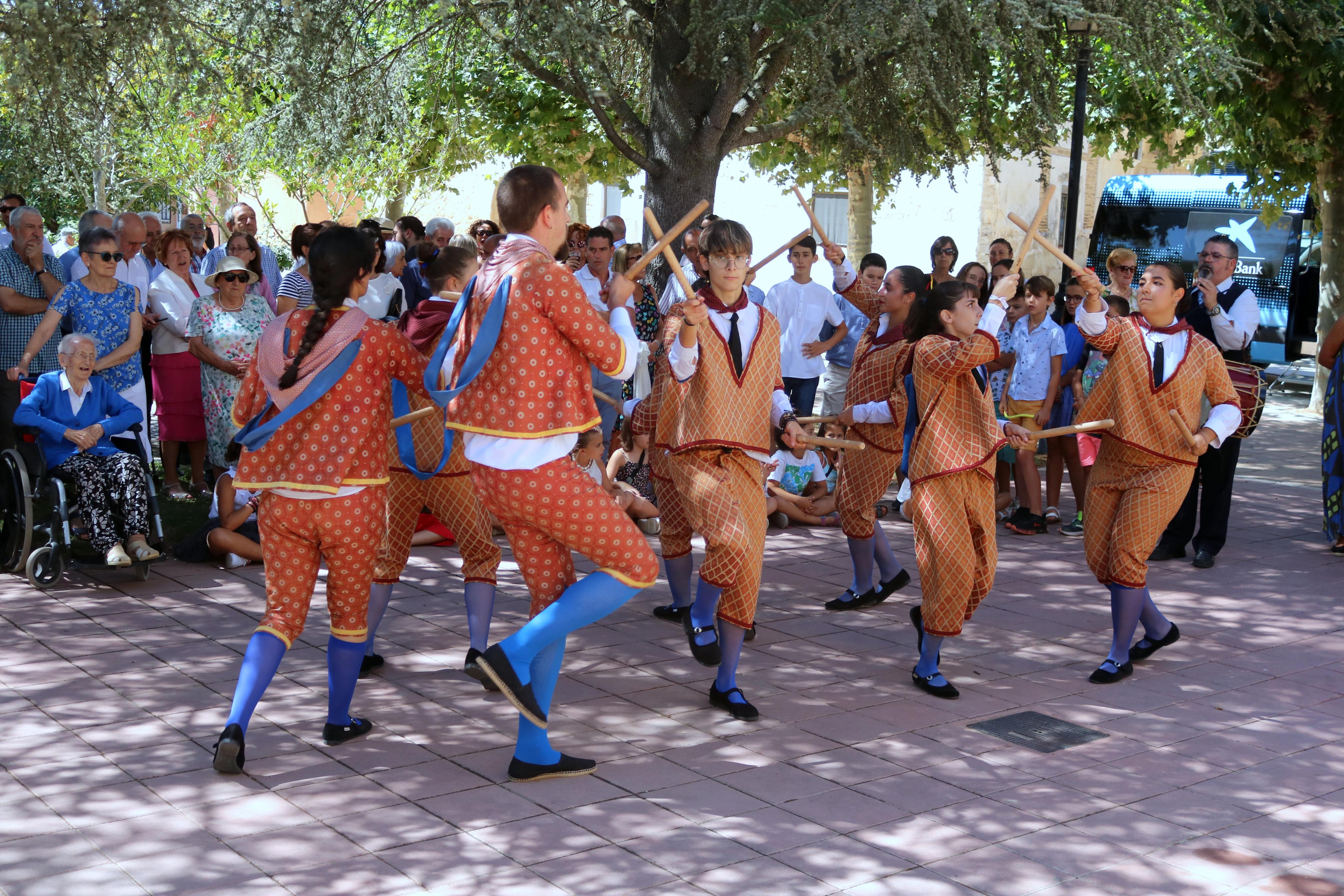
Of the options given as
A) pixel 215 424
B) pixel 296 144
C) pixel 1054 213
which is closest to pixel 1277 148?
pixel 296 144

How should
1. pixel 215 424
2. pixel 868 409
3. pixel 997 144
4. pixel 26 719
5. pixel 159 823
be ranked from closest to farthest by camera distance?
pixel 159 823 → pixel 26 719 → pixel 868 409 → pixel 215 424 → pixel 997 144

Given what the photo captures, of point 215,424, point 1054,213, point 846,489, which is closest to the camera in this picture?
point 846,489

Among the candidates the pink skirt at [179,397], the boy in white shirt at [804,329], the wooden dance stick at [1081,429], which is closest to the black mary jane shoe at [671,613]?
the wooden dance stick at [1081,429]

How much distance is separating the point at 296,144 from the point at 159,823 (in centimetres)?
610

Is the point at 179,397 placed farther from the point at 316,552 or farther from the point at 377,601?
the point at 316,552

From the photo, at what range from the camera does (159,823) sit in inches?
153

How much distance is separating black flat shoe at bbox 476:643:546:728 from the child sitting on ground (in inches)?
134

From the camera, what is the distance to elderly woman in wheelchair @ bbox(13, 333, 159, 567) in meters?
6.72

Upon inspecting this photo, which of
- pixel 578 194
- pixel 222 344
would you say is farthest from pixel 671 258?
pixel 578 194

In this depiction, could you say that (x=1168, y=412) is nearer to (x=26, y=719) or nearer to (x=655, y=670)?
(x=655, y=670)

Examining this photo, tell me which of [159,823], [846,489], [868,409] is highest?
[868,409]

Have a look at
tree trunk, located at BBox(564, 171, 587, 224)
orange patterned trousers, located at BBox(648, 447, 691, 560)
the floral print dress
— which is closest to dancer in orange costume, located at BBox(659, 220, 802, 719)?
orange patterned trousers, located at BBox(648, 447, 691, 560)

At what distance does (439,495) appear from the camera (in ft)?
16.9

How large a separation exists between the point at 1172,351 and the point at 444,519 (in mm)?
3149
